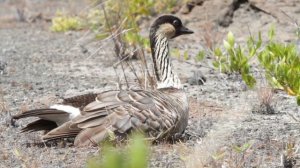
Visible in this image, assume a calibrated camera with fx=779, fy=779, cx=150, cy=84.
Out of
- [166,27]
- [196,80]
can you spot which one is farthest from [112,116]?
[196,80]

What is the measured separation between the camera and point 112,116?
6863mm

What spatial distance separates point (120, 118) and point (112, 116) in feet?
0.25

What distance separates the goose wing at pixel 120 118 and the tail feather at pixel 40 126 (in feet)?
0.81

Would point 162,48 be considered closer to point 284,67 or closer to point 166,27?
point 166,27

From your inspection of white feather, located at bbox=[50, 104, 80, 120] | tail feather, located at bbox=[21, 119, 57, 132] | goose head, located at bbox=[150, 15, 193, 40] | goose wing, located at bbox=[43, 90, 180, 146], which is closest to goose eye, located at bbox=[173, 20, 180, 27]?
goose head, located at bbox=[150, 15, 193, 40]

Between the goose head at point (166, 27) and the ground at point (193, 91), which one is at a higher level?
the goose head at point (166, 27)

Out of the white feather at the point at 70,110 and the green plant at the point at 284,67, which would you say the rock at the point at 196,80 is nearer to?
the green plant at the point at 284,67

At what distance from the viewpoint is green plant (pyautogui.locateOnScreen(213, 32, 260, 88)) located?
9492 millimetres

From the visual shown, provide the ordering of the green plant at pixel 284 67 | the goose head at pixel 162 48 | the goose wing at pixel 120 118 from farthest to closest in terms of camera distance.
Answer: the goose head at pixel 162 48 → the green plant at pixel 284 67 → the goose wing at pixel 120 118

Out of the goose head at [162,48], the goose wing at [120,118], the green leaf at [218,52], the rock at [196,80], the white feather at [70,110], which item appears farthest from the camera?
the rock at [196,80]

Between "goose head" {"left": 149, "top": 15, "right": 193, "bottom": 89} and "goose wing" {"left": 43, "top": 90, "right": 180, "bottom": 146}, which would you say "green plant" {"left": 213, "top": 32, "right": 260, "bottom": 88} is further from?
"goose wing" {"left": 43, "top": 90, "right": 180, "bottom": 146}

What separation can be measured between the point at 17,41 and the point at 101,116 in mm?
10851

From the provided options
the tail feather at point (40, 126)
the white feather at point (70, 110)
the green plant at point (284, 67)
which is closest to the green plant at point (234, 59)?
the green plant at point (284, 67)

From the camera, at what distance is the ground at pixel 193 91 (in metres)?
6.46
